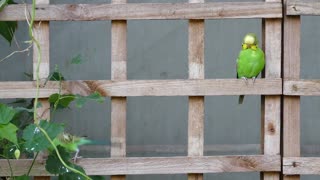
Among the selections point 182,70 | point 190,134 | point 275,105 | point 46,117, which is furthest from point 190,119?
point 182,70

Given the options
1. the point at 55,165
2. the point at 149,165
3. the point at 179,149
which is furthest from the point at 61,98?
the point at 179,149

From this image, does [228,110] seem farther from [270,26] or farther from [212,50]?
[270,26]

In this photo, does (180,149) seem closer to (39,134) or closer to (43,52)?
(43,52)

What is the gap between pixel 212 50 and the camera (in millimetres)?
3826

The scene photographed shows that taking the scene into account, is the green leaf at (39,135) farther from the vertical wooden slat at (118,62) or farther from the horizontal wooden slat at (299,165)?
the horizontal wooden slat at (299,165)

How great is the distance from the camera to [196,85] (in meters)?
2.55

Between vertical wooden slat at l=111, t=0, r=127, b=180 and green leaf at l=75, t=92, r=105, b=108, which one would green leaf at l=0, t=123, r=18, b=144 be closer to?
green leaf at l=75, t=92, r=105, b=108

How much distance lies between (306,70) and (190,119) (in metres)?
1.42

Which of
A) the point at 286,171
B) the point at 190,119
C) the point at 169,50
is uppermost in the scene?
the point at 169,50

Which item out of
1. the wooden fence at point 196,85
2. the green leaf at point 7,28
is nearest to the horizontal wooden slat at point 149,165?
the wooden fence at point 196,85

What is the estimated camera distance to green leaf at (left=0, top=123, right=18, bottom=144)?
2221 mm

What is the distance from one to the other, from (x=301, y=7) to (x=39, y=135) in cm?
98

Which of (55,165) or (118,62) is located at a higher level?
(118,62)

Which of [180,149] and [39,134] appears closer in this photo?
[39,134]
